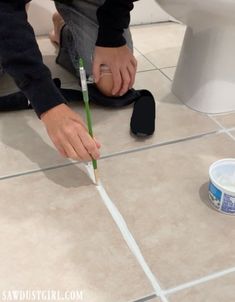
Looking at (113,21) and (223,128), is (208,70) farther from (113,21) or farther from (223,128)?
(113,21)

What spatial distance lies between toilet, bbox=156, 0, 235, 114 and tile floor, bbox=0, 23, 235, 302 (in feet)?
0.13

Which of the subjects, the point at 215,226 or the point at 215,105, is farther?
the point at 215,105

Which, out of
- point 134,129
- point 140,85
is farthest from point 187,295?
point 140,85

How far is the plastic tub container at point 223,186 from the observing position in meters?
0.75

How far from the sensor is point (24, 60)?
74cm

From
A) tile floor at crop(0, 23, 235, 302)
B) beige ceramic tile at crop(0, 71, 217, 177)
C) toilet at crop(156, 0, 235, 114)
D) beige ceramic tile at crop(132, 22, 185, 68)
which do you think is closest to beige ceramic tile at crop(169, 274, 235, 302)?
tile floor at crop(0, 23, 235, 302)

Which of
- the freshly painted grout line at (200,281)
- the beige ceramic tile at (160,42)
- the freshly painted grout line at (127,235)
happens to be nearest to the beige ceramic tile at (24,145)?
the freshly painted grout line at (127,235)

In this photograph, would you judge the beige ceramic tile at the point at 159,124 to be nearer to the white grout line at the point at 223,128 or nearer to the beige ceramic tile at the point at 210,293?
the white grout line at the point at 223,128

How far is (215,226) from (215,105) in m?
0.40

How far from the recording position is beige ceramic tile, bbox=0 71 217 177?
905mm

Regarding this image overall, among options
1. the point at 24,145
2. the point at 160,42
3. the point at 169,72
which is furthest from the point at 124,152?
the point at 160,42

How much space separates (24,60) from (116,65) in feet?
1.13

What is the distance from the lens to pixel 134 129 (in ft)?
3.19

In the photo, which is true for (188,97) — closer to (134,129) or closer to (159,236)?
(134,129)
